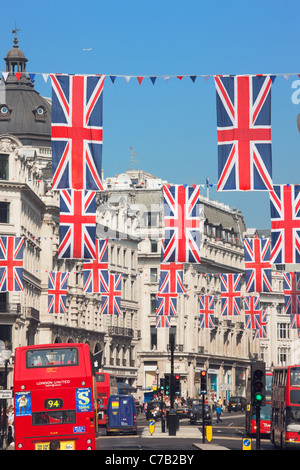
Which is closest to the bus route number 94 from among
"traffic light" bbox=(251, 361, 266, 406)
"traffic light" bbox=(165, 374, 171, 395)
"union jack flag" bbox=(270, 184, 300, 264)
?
"traffic light" bbox=(251, 361, 266, 406)

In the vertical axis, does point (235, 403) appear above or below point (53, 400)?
below

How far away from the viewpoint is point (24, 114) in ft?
409

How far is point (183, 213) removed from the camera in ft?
186

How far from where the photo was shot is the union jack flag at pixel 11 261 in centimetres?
6375

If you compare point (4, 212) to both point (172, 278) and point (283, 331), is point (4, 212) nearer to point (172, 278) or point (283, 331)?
point (172, 278)

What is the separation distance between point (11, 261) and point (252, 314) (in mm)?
37636

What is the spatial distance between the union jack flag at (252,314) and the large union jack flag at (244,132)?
5659 centimetres

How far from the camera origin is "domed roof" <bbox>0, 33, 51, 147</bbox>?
4820 inches

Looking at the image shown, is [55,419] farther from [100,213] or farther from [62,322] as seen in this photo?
[100,213]

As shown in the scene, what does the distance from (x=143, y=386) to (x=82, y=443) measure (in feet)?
303

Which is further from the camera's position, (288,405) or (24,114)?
(24,114)

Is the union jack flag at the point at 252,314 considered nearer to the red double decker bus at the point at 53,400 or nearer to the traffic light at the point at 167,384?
the traffic light at the point at 167,384

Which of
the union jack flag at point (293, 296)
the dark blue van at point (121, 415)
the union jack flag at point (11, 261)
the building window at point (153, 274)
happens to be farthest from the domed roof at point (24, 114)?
the union jack flag at point (11, 261)

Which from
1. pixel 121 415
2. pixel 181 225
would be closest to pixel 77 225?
pixel 181 225
